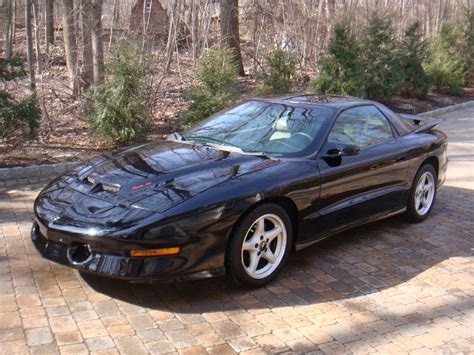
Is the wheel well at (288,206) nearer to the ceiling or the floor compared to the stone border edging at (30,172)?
nearer to the ceiling

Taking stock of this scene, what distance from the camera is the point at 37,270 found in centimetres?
425

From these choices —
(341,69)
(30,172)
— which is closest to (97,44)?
(30,172)

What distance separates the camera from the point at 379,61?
44.1 ft

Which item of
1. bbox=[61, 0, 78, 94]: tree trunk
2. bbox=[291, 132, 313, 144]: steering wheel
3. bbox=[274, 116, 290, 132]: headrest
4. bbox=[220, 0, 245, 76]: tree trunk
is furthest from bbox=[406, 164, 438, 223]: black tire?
bbox=[220, 0, 245, 76]: tree trunk

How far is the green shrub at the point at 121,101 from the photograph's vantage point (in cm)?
815

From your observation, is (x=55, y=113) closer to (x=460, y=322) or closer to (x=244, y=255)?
(x=244, y=255)

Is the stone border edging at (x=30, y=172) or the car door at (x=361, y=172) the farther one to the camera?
the stone border edging at (x=30, y=172)

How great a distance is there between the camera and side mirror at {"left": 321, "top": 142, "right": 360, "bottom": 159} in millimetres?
4594

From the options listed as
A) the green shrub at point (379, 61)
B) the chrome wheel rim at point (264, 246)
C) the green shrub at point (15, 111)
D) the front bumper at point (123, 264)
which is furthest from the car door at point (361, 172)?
the green shrub at point (379, 61)

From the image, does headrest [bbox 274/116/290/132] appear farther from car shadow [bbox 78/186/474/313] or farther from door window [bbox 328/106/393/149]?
car shadow [bbox 78/186/474/313]

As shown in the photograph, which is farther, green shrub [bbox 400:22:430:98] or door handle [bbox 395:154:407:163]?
green shrub [bbox 400:22:430:98]

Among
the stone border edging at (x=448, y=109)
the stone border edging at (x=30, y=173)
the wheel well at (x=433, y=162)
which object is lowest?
the stone border edging at (x=30, y=173)

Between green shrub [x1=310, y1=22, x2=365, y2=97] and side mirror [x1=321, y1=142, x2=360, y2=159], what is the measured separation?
7.75 metres

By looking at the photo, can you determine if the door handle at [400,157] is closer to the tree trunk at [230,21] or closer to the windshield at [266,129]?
the windshield at [266,129]
